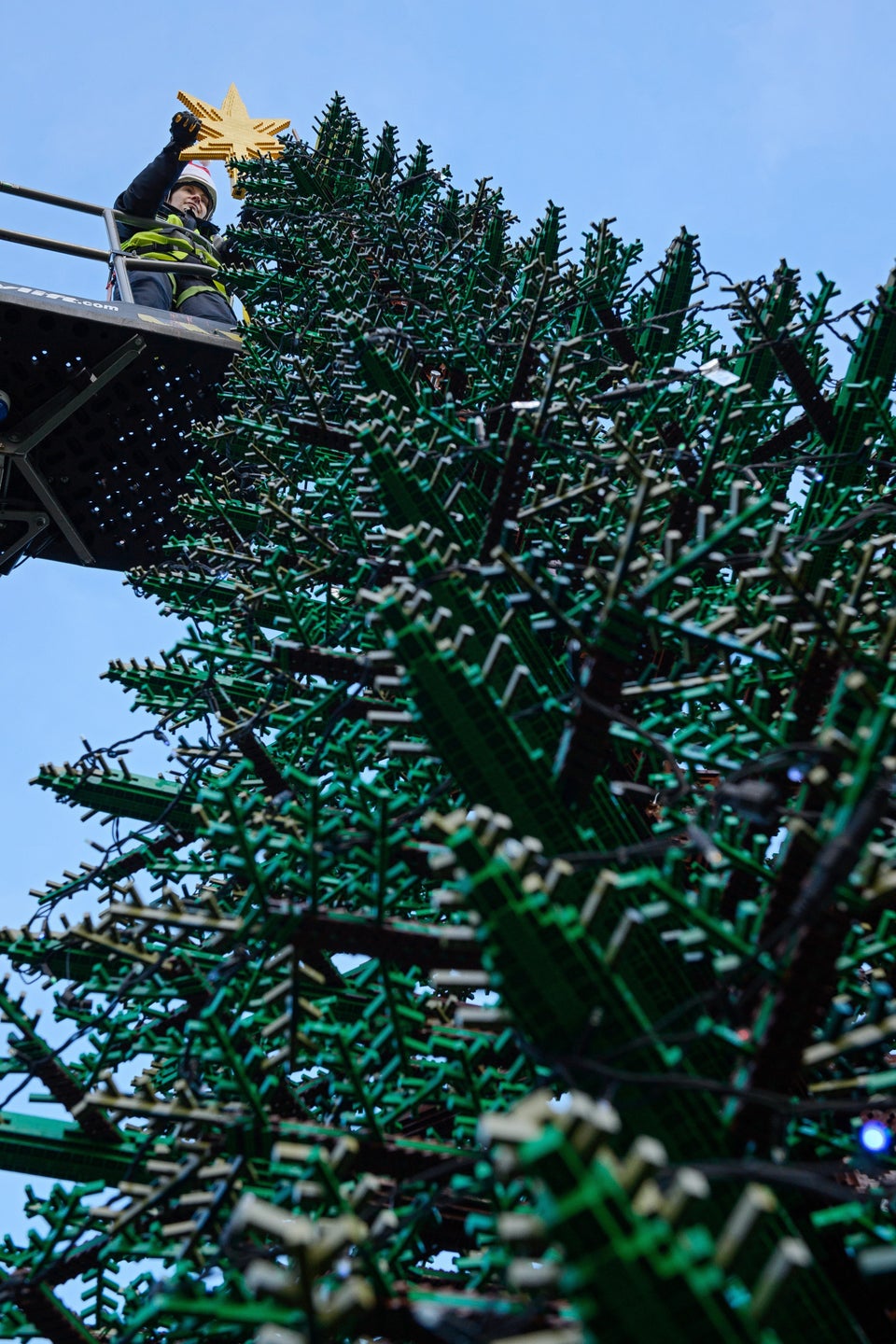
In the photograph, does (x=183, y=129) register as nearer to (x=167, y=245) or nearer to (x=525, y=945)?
(x=167, y=245)

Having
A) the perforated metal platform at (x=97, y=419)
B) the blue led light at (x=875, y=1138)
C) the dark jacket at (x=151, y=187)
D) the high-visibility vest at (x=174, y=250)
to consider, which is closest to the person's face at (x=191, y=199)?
the high-visibility vest at (x=174, y=250)

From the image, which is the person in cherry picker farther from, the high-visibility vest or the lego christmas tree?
the lego christmas tree

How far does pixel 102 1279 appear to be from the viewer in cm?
572

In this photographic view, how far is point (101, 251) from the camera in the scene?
490 inches

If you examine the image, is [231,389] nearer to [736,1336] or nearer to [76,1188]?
[76,1188]

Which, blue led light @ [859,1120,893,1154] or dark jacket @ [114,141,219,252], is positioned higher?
dark jacket @ [114,141,219,252]

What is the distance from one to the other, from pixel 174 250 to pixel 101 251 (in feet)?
7.82

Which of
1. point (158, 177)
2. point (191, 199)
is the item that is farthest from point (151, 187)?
point (191, 199)

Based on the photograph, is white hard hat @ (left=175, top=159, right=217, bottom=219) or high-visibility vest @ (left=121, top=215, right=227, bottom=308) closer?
high-visibility vest @ (left=121, top=215, right=227, bottom=308)

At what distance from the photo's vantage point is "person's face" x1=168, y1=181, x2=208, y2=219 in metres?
19.4

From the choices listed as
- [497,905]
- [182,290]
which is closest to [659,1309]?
[497,905]

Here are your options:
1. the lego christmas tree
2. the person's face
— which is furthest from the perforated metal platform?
the person's face

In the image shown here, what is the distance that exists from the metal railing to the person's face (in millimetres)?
6707

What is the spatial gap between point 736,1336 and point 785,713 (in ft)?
8.85
